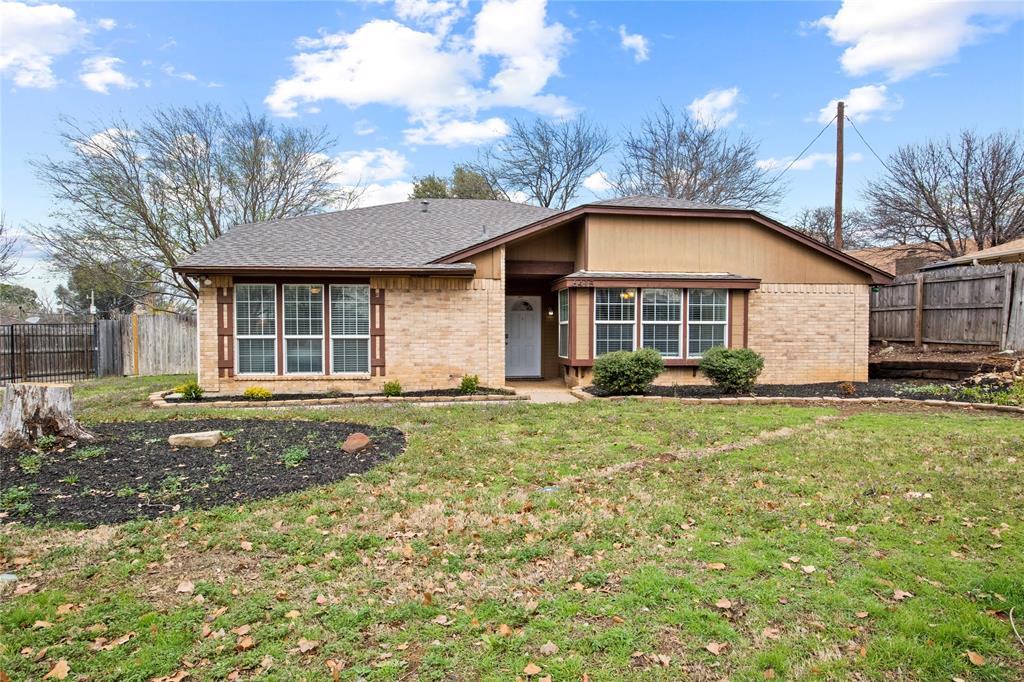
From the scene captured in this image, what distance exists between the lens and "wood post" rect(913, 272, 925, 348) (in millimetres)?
14812

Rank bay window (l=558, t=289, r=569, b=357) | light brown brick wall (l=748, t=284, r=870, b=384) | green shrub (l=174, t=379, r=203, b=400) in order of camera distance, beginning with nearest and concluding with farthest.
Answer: green shrub (l=174, t=379, r=203, b=400), bay window (l=558, t=289, r=569, b=357), light brown brick wall (l=748, t=284, r=870, b=384)

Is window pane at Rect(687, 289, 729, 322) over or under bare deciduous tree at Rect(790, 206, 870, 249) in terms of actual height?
under

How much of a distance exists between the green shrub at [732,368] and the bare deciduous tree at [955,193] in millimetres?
18482

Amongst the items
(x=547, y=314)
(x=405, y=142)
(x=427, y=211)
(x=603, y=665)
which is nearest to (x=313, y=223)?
(x=427, y=211)

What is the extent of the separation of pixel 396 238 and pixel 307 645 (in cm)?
1143

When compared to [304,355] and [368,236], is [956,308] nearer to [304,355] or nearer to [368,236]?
[368,236]

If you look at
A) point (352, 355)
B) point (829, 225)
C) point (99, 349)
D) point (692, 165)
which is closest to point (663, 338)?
point (352, 355)

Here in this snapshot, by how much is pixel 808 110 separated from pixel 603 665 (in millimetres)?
23467

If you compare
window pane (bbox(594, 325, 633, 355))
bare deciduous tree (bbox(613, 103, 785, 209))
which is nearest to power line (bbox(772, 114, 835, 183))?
bare deciduous tree (bbox(613, 103, 785, 209))

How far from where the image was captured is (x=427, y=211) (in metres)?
16.1

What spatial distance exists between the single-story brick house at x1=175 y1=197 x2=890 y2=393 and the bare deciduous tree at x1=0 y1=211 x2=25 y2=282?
36.7ft

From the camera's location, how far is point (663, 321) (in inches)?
496

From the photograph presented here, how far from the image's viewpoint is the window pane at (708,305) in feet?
41.5

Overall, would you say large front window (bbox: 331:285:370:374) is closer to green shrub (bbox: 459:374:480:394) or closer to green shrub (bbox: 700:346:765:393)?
green shrub (bbox: 459:374:480:394)
